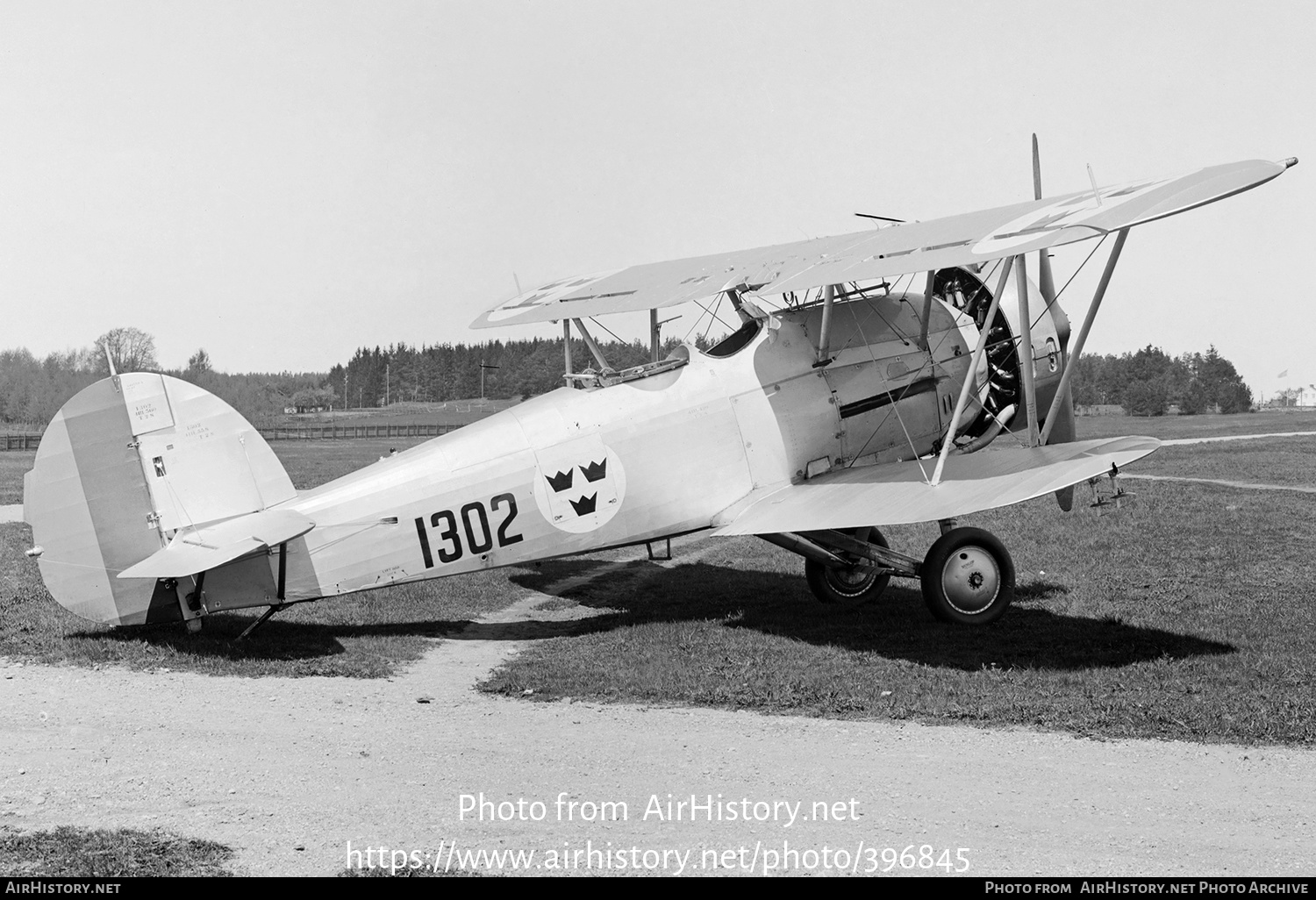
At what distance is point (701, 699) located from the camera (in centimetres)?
826

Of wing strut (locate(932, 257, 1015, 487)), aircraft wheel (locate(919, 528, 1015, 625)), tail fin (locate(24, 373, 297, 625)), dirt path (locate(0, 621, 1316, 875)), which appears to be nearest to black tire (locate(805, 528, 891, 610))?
aircraft wheel (locate(919, 528, 1015, 625))

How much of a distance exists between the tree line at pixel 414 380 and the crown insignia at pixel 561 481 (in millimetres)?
55529

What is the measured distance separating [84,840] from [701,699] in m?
4.19

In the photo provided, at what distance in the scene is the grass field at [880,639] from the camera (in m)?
7.93

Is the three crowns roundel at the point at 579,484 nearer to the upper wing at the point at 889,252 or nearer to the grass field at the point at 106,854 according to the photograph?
the upper wing at the point at 889,252

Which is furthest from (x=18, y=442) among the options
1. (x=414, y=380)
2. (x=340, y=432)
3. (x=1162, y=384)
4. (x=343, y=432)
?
(x=1162, y=384)

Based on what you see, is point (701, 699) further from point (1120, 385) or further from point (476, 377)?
point (1120, 385)

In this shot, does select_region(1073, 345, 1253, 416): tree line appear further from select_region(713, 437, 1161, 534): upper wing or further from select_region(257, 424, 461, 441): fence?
select_region(713, 437, 1161, 534): upper wing

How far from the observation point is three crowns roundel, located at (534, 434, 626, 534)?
10117 mm

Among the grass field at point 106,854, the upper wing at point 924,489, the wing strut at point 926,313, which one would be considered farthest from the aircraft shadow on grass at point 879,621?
the grass field at point 106,854

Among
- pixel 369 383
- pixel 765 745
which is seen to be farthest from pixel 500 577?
pixel 369 383

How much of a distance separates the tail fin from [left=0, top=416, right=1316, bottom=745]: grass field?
0.59m

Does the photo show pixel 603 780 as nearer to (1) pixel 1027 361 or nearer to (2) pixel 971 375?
(2) pixel 971 375
